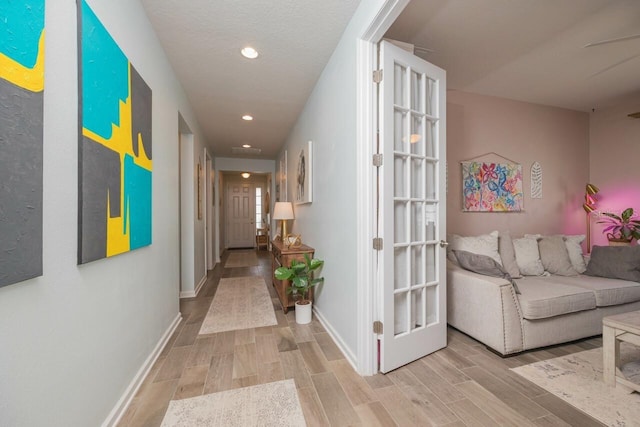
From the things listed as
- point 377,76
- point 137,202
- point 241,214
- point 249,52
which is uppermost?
point 249,52

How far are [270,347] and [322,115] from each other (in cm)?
227

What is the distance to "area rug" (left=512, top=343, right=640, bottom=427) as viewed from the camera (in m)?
1.42

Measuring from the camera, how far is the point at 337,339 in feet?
7.18

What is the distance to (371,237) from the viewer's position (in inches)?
69.8

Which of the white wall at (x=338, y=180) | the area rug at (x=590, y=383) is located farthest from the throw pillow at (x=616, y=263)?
the white wall at (x=338, y=180)

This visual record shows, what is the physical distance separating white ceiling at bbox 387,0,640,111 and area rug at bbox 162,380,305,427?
2.81m

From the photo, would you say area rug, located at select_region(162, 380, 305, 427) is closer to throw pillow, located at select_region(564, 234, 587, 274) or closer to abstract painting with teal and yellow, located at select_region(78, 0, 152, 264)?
abstract painting with teal and yellow, located at select_region(78, 0, 152, 264)

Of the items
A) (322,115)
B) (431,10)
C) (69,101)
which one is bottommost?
(69,101)

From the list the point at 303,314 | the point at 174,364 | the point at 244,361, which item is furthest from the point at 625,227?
the point at 174,364

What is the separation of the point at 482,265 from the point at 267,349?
199cm

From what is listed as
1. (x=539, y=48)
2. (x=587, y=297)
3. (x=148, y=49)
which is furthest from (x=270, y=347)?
(x=539, y=48)

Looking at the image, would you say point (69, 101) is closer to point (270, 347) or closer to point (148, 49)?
point (148, 49)

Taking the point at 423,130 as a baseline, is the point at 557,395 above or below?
below

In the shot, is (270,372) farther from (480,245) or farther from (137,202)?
(480,245)
